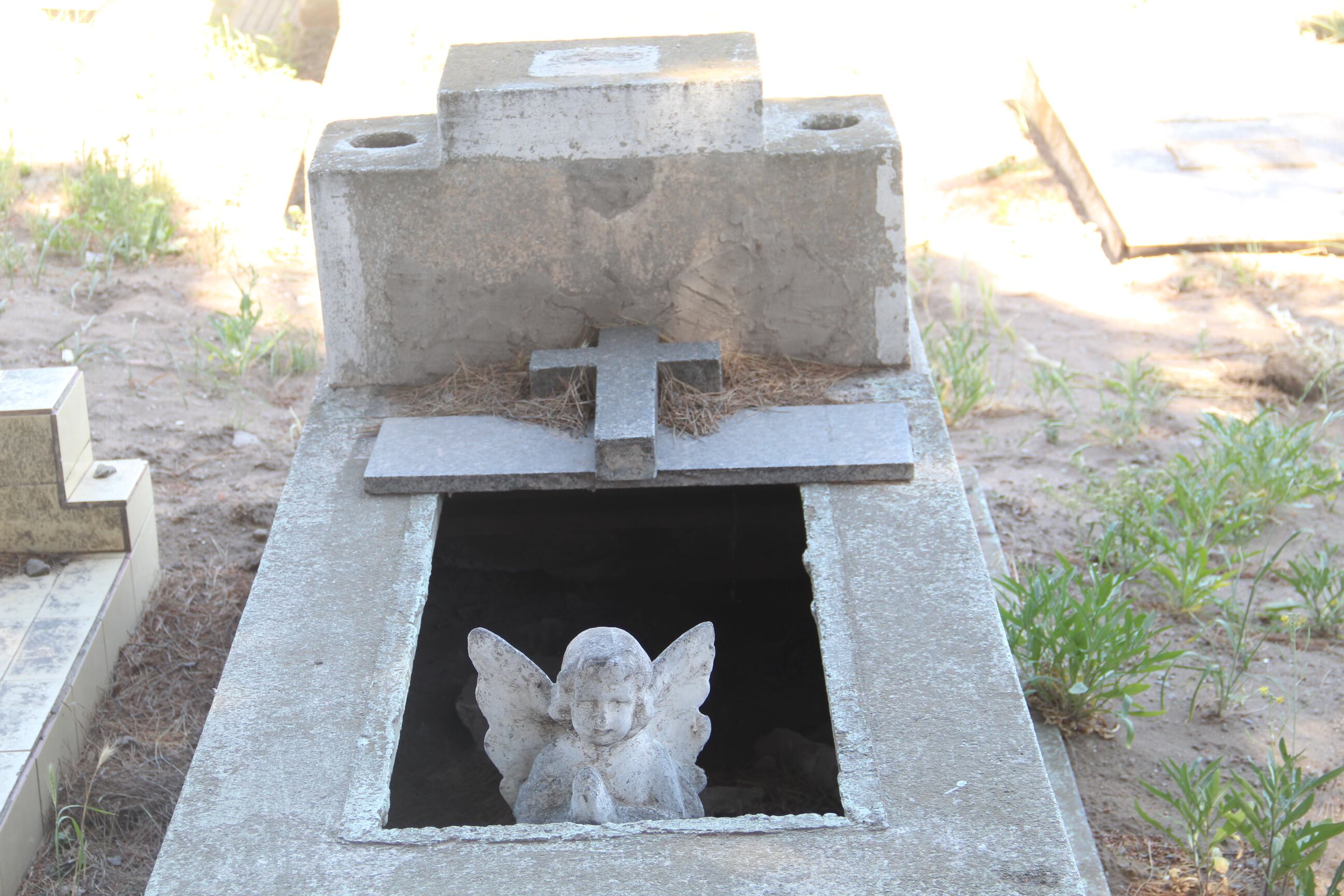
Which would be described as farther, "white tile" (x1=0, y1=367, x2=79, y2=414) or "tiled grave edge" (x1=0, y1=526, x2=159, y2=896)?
"white tile" (x1=0, y1=367, x2=79, y2=414)

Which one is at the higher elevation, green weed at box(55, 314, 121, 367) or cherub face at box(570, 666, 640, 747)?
cherub face at box(570, 666, 640, 747)

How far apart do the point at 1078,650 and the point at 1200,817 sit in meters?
0.48

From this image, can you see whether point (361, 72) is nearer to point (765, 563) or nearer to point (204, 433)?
point (204, 433)

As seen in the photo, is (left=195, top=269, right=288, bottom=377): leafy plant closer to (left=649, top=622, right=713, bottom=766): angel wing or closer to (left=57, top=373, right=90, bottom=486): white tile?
(left=57, top=373, right=90, bottom=486): white tile

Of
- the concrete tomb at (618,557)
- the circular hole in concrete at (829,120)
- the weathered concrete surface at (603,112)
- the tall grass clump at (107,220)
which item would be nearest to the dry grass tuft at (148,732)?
the concrete tomb at (618,557)

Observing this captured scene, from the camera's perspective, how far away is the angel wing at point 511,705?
7.75 feet

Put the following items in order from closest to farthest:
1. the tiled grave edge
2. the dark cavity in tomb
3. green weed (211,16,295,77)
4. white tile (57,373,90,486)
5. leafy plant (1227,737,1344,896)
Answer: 1. leafy plant (1227,737,1344,896)
2. the tiled grave edge
3. white tile (57,373,90,486)
4. the dark cavity in tomb
5. green weed (211,16,295,77)

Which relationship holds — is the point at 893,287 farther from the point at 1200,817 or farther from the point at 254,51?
the point at 254,51

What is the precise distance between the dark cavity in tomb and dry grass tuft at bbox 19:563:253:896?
57 centimetres

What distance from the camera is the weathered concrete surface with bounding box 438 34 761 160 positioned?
311cm

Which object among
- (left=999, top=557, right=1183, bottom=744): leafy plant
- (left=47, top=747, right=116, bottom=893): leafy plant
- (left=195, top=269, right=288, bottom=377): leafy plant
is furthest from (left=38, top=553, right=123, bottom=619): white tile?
(left=999, top=557, right=1183, bottom=744): leafy plant

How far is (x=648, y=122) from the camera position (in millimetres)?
3148

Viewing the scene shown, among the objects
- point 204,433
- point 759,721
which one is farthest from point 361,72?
point 759,721

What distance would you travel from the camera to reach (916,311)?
557cm
